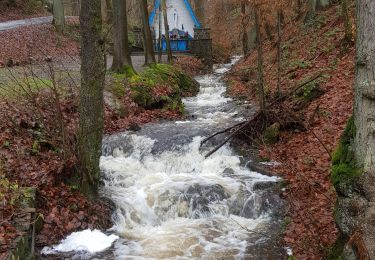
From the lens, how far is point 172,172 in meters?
11.1

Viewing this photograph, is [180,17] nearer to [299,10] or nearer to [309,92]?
[299,10]

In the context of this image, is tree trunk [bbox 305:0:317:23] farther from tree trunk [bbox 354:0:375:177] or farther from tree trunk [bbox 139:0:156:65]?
tree trunk [bbox 354:0:375:177]

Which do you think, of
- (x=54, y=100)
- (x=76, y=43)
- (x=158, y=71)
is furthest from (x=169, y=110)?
(x=76, y=43)

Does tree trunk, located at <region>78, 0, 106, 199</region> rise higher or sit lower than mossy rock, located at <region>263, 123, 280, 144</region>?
higher

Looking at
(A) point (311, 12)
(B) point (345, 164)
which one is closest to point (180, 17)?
(A) point (311, 12)

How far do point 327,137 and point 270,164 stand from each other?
5.18 feet

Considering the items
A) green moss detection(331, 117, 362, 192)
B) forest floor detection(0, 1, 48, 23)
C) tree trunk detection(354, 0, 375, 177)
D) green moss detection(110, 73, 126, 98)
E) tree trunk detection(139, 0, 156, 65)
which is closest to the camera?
tree trunk detection(354, 0, 375, 177)

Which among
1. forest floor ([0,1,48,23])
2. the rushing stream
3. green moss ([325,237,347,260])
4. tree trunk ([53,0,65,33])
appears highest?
forest floor ([0,1,48,23])

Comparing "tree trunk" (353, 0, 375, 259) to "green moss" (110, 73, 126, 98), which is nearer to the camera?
"tree trunk" (353, 0, 375, 259)

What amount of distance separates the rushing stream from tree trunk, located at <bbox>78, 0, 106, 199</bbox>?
1.01 m

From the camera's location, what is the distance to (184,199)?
9078 millimetres

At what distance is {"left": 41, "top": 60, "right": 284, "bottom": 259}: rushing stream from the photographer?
24.0ft

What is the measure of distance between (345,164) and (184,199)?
15.2 ft

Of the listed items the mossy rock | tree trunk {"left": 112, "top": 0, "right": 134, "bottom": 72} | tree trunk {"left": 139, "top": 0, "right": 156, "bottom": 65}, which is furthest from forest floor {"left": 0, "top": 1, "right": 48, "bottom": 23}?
the mossy rock
